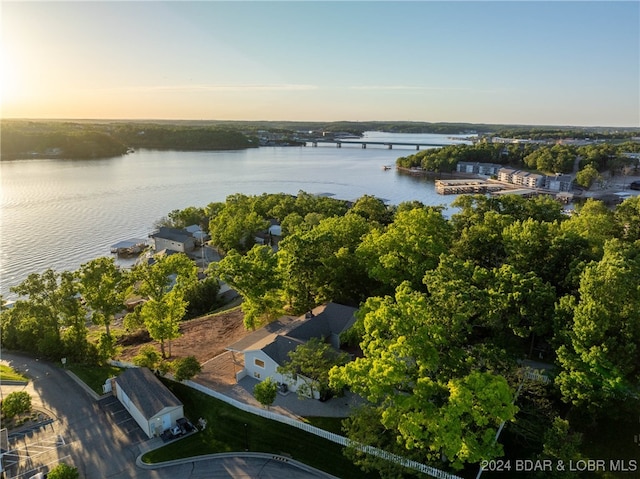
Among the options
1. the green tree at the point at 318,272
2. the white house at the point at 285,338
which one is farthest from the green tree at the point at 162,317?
the green tree at the point at 318,272

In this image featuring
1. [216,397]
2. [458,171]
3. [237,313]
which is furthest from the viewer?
[458,171]

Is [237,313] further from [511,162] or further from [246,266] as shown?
[511,162]

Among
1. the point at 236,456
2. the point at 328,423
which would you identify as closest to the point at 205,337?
the point at 236,456

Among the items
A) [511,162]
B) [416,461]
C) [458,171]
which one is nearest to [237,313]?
[416,461]

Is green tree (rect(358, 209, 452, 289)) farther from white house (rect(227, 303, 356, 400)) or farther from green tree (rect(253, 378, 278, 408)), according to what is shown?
green tree (rect(253, 378, 278, 408))

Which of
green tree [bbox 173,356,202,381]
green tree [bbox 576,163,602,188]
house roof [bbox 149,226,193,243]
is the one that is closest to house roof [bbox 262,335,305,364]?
green tree [bbox 173,356,202,381]
